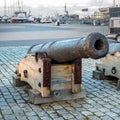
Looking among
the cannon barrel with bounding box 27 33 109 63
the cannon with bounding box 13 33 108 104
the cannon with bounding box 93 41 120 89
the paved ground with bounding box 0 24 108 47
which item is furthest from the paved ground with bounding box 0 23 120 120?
the paved ground with bounding box 0 24 108 47

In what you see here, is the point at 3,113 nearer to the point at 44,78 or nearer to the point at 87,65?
the point at 44,78

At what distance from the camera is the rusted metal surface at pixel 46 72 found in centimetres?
634

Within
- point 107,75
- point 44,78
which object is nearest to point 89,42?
point 44,78

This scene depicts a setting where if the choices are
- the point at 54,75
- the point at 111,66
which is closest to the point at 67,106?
the point at 54,75

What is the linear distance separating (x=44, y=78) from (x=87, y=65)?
5057 mm

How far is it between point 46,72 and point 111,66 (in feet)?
7.47

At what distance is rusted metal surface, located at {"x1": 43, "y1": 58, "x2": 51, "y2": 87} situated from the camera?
250 inches

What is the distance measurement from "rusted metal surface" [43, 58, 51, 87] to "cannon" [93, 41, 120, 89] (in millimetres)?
1847

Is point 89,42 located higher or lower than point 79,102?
higher

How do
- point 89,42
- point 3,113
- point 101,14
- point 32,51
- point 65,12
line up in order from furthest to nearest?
1. point 65,12
2. point 101,14
3. point 32,51
4. point 3,113
5. point 89,42

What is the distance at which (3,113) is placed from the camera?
5789 mm

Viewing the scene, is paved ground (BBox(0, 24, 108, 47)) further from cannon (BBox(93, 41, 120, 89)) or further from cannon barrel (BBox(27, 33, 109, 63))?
cannon barrel (BBox(27, 33, 109, 63))

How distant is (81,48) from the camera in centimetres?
540

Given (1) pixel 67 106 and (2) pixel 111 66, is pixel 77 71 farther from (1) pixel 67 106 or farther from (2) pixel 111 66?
(2) pixel 111 66
